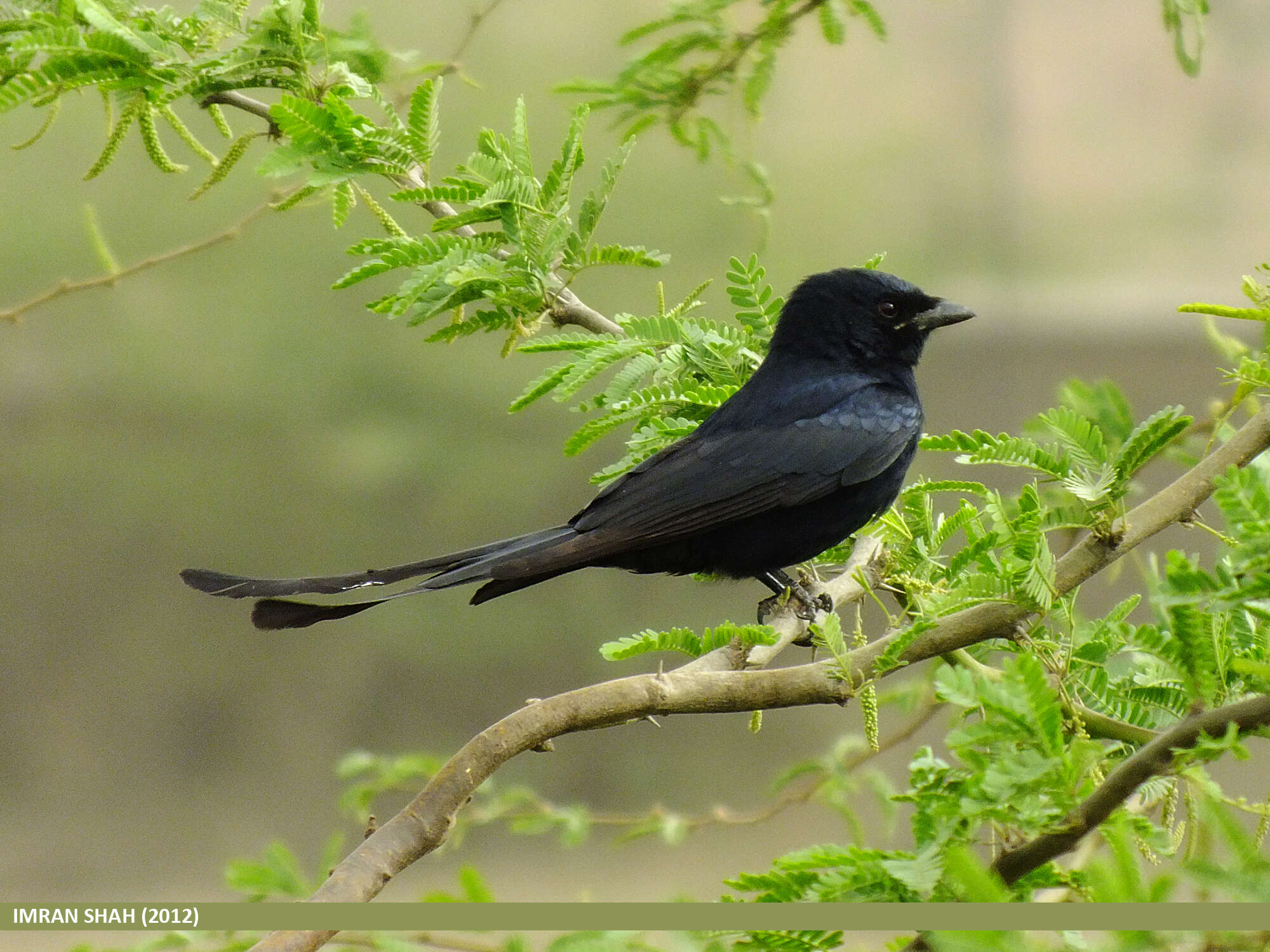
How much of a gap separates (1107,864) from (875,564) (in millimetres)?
831

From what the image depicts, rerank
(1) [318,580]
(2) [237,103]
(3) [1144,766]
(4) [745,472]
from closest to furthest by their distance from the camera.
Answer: (3) [1144,766] < (1) [318,580] < (2) [237,103] < (4) [745,472]

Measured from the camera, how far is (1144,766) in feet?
2.21

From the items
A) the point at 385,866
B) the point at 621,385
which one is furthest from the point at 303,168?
the point at 385,866

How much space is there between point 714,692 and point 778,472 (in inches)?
24.8

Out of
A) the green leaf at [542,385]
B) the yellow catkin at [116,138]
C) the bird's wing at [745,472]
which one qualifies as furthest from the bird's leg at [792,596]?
the yellow catkin at [116,138]

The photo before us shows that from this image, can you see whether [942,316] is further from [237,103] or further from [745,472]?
[237,103]

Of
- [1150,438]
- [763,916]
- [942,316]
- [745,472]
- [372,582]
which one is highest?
[942,316]

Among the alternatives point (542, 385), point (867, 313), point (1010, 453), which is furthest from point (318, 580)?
point (867, 313)

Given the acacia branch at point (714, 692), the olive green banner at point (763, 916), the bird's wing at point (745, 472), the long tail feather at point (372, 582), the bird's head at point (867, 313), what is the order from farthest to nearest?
the bird's head at point (867, 313)
the bird's wing at point (745, 472)
the long tail feather at point (372, 582)
the acacia branch at point (714, 692)
the olive green banner at point (763, 916)

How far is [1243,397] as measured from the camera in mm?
1132

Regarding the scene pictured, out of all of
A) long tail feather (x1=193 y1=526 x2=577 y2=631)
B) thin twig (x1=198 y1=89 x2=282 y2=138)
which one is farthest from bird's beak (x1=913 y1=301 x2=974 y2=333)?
thin twig (x1=198 y1=89 x2=282 y2=138)

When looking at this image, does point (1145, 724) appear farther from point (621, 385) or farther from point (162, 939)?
point (162, 939)

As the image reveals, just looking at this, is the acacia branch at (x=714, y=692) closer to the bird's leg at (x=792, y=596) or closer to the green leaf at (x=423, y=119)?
the bird's leg at (x=792, y=596)

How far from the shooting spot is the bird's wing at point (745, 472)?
1447 mm
